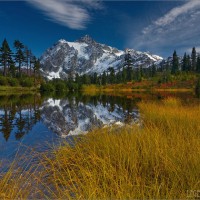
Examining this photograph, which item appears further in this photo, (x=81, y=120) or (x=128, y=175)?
(x=81, y=120)

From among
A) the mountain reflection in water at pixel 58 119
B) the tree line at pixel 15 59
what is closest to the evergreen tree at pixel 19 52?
the tree line at pixel 15 59

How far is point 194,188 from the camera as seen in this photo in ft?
11.4

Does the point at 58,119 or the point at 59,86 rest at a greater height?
the point at 59,86

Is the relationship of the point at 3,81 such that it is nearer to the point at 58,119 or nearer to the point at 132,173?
the point at 58,119

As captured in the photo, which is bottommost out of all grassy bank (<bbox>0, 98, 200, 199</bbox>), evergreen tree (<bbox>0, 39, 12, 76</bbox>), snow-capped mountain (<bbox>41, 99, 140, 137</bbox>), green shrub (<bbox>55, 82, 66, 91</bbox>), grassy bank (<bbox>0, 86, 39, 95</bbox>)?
snow-capped mountain (<bbox>41, 99, 140, 137</bbox>)

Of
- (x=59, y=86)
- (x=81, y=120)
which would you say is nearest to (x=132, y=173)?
(x=81, y=120)

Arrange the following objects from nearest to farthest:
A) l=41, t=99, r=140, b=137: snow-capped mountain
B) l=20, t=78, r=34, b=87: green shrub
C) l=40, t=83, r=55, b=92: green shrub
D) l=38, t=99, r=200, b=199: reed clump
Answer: l=38, t=99, r=200, b=199: reed clump → l=41, t=99, r=140, b=137: snow-capped mountain → l=20, t=78, r=34, b=87: green shrub → l=40, t=83, r=55, b=92: green shrub

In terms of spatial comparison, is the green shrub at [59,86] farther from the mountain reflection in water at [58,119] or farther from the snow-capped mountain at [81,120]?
the snow-capped mountain at [81,120]

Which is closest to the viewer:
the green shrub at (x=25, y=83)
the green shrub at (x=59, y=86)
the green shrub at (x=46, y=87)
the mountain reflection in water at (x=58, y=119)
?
the mountain reflection in water at (x=58, y=119)

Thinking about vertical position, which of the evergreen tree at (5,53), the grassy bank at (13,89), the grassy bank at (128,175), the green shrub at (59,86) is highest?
the evergreen tree at (5,53)

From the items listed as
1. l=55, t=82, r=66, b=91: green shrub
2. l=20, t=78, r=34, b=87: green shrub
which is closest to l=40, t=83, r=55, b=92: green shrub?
l=55, t=82, r=66, b=91: green shrub

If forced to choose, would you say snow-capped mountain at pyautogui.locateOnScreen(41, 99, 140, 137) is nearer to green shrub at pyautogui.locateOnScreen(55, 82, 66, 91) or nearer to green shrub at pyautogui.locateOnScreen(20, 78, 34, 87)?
green shrub at pyautogui.locateOnScreen(20, 78, 34, 87)

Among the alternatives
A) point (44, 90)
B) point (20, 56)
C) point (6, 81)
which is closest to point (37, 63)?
point (20, 56)

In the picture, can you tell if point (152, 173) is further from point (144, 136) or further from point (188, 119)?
point (188, 119)
